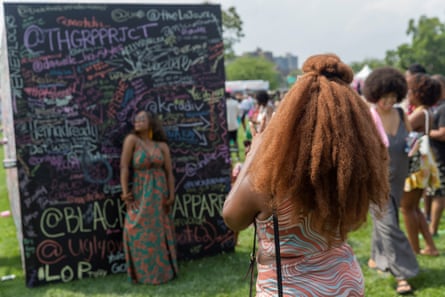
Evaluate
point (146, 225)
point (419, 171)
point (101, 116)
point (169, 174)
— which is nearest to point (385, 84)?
point (419, 171)

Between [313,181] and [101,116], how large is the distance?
3.51m

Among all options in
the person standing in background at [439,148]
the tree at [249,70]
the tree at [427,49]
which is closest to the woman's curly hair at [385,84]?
the person standing in background at [439,148]

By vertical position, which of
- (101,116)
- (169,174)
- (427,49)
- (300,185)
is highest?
(427,49)

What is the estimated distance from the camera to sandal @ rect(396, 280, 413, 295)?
4137 millimetres

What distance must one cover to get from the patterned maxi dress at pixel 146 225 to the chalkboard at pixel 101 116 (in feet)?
0.97

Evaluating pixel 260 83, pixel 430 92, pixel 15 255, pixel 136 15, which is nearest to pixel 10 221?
pixel 15 255

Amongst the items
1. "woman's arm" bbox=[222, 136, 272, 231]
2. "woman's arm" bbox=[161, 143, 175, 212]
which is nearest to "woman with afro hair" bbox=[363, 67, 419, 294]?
"woman's arm" bbox=[161, 143, 175, 212]

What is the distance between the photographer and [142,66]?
16.3 feet

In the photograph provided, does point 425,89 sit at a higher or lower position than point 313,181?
higher

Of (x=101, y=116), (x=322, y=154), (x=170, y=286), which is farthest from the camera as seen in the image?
(x=101, y=116)

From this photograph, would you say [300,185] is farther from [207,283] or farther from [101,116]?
[101,116]

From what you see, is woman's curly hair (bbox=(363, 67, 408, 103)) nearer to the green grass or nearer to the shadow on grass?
the green grass

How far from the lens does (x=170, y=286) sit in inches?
182

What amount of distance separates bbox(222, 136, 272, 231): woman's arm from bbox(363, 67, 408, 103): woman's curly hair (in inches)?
99.6
